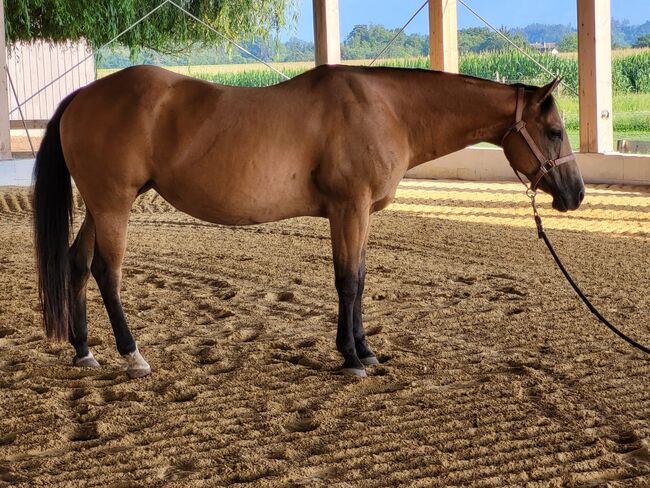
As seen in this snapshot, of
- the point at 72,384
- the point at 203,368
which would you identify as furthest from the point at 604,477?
the point at 72,384

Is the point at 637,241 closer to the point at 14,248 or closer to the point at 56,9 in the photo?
the point at 14,248

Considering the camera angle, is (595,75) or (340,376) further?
(595,75)

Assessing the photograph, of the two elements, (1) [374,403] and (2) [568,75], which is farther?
A: (2) [568,75]

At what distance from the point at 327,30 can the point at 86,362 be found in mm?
9348

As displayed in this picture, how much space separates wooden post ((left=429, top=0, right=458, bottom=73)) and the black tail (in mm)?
8984

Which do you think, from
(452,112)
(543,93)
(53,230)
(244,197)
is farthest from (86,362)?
(543,93)

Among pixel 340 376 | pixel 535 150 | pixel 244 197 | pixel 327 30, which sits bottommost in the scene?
pixel 340 376

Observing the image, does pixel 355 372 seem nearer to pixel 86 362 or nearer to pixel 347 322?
pixel 347 322

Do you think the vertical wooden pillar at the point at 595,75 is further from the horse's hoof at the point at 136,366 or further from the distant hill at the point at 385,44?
the distant hill at the point at 385,44

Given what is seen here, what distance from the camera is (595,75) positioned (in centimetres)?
1084

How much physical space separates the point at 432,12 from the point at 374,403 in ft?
32.2

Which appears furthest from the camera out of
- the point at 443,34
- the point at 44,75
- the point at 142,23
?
the point at 44,75

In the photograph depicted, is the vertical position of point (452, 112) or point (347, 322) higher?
point (452, 112)

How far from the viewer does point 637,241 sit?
7.37 metres
